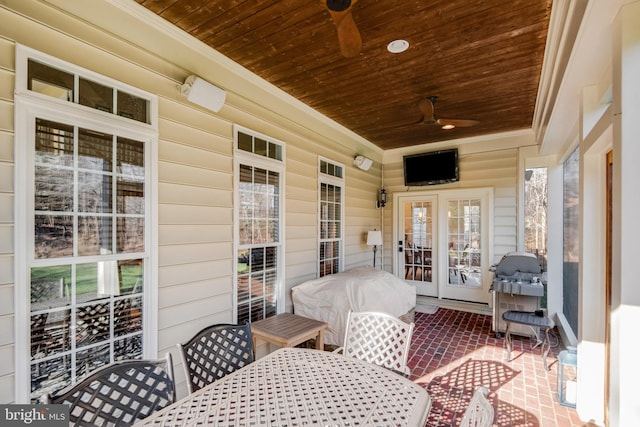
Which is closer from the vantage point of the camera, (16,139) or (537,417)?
(16,139)

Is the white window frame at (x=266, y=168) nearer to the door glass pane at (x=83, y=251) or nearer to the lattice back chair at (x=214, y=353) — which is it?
the door glass pane at (x=83, y=251)

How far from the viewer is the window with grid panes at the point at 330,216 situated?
4.61m

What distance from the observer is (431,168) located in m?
5.90

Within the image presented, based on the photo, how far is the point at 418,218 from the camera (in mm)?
6254

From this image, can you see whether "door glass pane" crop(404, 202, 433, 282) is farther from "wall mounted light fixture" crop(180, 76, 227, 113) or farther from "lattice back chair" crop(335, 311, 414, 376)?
"wall mounted light fixture" crop(180, 76, 227, 113)

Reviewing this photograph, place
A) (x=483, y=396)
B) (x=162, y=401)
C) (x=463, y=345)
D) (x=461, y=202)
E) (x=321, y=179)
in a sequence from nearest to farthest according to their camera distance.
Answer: (x=483, y=396)
(x=162, y=401)
(x=463, y=345)
(x=321, y=179)
(x=461, y=202)

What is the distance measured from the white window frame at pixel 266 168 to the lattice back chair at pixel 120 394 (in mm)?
1602

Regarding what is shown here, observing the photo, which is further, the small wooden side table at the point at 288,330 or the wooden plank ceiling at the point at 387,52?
the small wooden side table at the point at 288,330

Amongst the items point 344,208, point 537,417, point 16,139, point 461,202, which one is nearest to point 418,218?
point 461,202

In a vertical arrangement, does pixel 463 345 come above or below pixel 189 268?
below

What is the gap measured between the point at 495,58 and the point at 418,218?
12.1ft

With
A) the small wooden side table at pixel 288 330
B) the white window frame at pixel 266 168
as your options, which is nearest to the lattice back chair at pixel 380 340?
the small wooden side table at pixel 288 330

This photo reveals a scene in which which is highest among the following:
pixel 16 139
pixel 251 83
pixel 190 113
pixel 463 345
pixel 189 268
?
pixel 251 83

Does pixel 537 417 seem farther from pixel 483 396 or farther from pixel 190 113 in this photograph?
pixel 190 113
